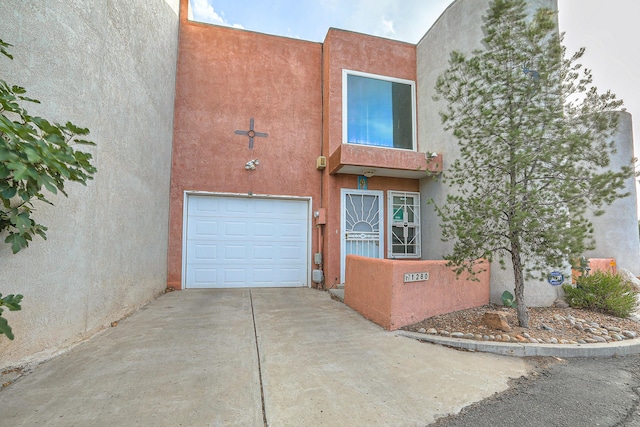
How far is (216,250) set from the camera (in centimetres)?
681

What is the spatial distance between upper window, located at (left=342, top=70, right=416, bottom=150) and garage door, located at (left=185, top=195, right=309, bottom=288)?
2255 mm

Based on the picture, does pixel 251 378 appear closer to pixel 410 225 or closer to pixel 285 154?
pixel 285 154

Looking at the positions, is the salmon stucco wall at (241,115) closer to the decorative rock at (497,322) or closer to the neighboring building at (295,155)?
the neighboring building at (295,155)

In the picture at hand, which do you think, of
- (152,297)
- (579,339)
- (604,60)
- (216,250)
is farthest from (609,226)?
(152,297)

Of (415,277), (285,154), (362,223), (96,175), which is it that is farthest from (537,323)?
(96,175)

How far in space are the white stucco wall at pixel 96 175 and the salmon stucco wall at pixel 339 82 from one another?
364 centimetres

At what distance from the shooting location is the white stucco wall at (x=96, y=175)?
274 cm

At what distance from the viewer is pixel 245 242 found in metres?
6.95

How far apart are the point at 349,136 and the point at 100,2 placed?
490cm

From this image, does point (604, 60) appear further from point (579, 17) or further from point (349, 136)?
point (349, 136)

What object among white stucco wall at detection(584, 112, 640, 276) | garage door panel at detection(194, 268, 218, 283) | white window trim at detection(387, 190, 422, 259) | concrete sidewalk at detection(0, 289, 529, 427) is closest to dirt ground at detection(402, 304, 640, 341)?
concrete sidewalk at detection(0, 289, 529, 427)

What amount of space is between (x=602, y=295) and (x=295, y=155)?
21.2ft

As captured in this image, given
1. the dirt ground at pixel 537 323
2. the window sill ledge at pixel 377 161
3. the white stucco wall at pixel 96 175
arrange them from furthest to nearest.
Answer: the window sill ledge at pixel 377 161, the dirt ground at pixel 537 323, the white stucco wall at pixel 96 175

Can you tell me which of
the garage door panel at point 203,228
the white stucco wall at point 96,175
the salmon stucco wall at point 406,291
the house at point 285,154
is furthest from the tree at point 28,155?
the garage door panel at point 203,228
